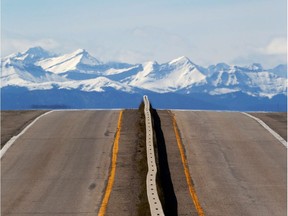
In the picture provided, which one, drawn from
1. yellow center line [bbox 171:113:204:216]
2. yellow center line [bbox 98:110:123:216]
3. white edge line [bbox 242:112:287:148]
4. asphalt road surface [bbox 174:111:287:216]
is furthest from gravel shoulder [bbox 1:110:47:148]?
white edge line [bbox 242:112:287:148]

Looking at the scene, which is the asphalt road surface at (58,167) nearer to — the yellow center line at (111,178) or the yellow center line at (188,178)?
the yellow center line at (111,178)

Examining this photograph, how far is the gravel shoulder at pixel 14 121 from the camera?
2569 cm

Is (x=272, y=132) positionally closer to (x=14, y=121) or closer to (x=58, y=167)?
(x=58, y=167)

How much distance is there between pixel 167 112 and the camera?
101ft

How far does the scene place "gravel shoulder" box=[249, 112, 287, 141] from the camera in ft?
88.5

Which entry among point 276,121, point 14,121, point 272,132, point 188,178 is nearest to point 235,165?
point 188,178

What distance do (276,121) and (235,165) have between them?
9.13 metres

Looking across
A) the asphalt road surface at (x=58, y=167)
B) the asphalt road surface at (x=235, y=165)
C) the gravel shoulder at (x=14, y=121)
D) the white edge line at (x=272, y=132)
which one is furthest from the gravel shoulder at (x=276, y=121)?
the gravel shoulder at (x=14, y=121)

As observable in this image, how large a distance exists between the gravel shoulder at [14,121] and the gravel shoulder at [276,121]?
11.4 meters

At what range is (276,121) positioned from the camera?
29625 mm

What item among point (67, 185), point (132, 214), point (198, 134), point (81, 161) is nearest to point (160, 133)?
point (198, 134)

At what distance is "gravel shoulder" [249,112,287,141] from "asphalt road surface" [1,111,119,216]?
7.36 meters

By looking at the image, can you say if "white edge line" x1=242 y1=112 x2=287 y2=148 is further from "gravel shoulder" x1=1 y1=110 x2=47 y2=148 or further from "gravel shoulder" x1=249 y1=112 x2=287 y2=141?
"gravel shoulder" x1=1 y1=110 x2=47 y2=148

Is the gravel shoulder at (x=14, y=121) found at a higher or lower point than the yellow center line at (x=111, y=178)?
lower
